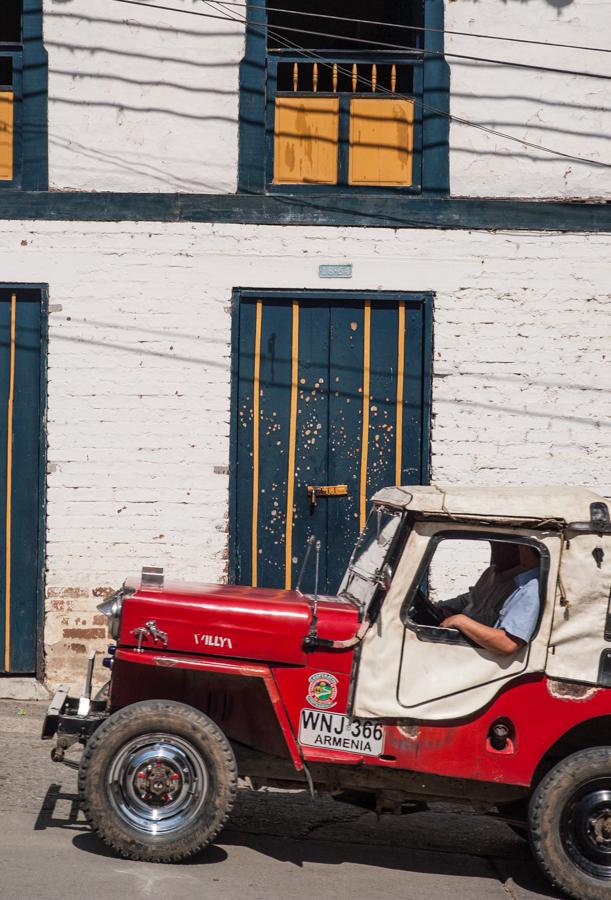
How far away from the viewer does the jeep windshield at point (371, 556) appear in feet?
18.3

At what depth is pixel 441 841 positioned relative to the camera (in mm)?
6305

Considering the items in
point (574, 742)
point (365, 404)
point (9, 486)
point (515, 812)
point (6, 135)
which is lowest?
point (515, 812)

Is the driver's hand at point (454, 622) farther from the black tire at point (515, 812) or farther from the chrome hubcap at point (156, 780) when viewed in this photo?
the chrome hubcap at point (156, 780)

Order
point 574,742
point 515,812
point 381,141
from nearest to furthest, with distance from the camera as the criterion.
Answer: point 574,742
point 515,812
point 381,141

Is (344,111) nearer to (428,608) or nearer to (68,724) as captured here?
(428,608)

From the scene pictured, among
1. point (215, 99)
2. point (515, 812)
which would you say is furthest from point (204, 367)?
point (515, 812)

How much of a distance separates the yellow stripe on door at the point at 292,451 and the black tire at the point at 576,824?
13.5 feet

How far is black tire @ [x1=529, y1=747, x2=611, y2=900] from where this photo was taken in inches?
210

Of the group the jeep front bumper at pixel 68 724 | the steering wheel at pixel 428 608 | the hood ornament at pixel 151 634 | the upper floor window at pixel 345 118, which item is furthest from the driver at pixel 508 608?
the upper floor window at pixel 345 118

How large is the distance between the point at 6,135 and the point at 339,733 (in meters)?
6.21

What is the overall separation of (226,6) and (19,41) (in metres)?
1.88

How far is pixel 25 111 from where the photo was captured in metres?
9.28

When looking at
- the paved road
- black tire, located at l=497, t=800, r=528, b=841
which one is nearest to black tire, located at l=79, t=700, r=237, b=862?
the paved road

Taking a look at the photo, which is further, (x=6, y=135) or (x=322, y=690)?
(x=6, y=135)
